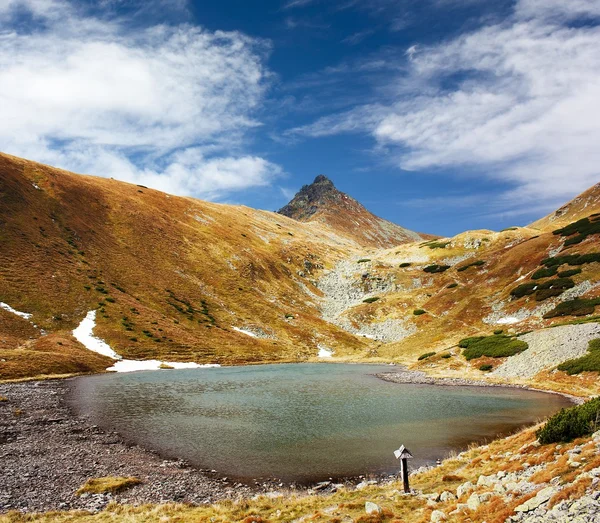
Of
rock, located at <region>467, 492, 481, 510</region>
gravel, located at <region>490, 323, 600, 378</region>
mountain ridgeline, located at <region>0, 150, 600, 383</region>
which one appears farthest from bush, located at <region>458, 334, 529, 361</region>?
rock, located at <region>467, 492, 481, 510</region>

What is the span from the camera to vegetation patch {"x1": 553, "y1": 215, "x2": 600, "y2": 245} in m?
91.9

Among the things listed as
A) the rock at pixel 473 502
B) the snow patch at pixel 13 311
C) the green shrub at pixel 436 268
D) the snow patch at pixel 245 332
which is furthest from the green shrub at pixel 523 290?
the snow patch at pixel 13 311

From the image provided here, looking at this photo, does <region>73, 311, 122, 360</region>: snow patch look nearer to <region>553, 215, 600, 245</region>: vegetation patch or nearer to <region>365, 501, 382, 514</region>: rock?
<region>365, 501, 382, 514</region>: rock

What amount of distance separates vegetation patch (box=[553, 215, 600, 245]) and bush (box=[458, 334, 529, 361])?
145 feet

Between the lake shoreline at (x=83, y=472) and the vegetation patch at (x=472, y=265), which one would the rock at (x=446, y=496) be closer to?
the lake shoreline at (x=83, y=472)

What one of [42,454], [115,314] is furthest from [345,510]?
[115,314]

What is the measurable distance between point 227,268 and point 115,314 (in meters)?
51.8

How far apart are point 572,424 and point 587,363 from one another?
113 feet

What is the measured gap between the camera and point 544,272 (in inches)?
3393

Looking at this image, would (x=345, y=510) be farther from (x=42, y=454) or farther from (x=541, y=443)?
(x=42, y=454)

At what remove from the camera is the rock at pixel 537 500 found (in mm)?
11273

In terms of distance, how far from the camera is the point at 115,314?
86812mm

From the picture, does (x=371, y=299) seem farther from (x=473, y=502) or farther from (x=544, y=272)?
(x=473, y=502)

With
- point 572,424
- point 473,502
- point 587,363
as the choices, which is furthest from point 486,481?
point 587,363
